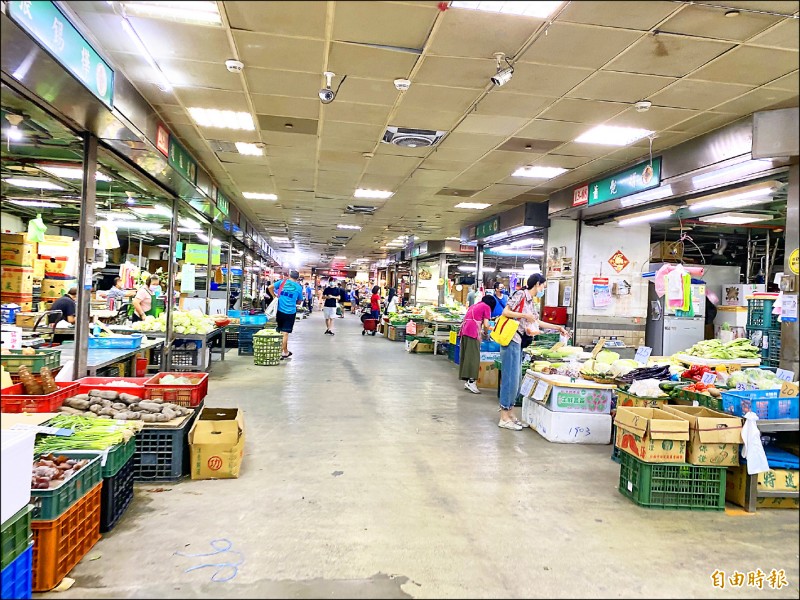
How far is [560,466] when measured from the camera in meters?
4.69

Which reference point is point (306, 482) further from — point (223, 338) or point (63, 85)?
point (223, 338)

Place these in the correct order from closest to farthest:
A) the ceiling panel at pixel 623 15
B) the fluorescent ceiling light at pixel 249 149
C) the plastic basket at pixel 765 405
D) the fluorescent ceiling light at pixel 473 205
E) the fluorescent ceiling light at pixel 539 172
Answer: the ceiling panel at pixel 623 15, the plastic basket at pixel 765 405, the fluorescent ceiling light at pixel 249 149, the fluorescent ceiling light at pixel 539 172, the fluorescent ceiling light at pixel 473 205

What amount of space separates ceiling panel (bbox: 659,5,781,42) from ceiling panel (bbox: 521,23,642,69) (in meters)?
0.29

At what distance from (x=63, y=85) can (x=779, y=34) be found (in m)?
5.31

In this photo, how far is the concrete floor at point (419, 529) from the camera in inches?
104

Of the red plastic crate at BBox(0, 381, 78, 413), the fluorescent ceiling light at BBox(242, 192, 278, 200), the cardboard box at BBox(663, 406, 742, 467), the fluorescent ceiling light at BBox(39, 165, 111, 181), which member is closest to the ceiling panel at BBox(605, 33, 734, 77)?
the cardboard box at BBox(663, 406, 742, 467)

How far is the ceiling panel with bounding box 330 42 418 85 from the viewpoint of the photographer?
4.30 metres

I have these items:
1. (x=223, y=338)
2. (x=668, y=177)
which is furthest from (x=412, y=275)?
(x=668, y=177)

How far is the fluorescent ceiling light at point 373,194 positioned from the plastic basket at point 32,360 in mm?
6825

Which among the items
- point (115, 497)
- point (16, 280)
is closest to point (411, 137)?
point (115, 497)

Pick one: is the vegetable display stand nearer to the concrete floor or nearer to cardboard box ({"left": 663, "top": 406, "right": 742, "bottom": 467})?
the concrete floor

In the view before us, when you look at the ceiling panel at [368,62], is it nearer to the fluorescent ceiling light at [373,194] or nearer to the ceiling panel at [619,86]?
the ceiling panel at [619,86]

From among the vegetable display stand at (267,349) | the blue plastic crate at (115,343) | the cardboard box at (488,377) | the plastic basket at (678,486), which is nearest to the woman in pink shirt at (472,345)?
the cardboard box at (488,377)

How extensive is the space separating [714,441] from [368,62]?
4.26 m
